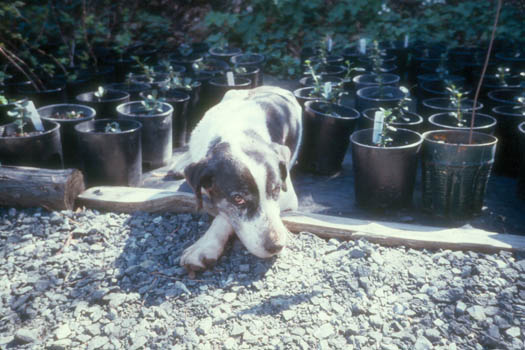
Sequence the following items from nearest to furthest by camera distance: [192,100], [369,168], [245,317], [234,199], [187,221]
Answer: [245,317], [234,199], [187,221], [369,168], [192,100]

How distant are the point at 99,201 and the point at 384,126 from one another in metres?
2.56

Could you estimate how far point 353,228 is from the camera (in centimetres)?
342

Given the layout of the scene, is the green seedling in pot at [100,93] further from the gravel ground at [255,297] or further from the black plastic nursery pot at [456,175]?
the black plastic nursery pot at [456,175]

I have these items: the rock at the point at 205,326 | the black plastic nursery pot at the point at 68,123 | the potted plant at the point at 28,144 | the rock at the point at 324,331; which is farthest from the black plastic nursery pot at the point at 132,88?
the rock at the point at 324,331

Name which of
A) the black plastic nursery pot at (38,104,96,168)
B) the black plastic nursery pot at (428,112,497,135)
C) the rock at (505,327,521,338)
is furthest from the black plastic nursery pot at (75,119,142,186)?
the rock at (505,327,521,338)

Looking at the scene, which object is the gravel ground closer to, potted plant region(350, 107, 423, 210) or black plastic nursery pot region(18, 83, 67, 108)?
potted plant region(350, 107, 423, 210)

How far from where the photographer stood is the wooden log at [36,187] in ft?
12.5

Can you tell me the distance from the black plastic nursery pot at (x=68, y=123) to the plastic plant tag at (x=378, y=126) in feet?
9.14

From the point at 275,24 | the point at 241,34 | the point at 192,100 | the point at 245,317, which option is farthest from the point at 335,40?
the point at 245,317

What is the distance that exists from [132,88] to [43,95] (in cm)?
106

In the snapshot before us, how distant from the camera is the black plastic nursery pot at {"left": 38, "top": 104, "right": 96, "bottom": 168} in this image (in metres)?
4.65

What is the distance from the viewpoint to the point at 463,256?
10.4ft

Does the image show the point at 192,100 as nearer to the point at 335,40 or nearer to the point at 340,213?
the point at 340,213

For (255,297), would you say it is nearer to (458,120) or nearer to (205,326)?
(205,326)
